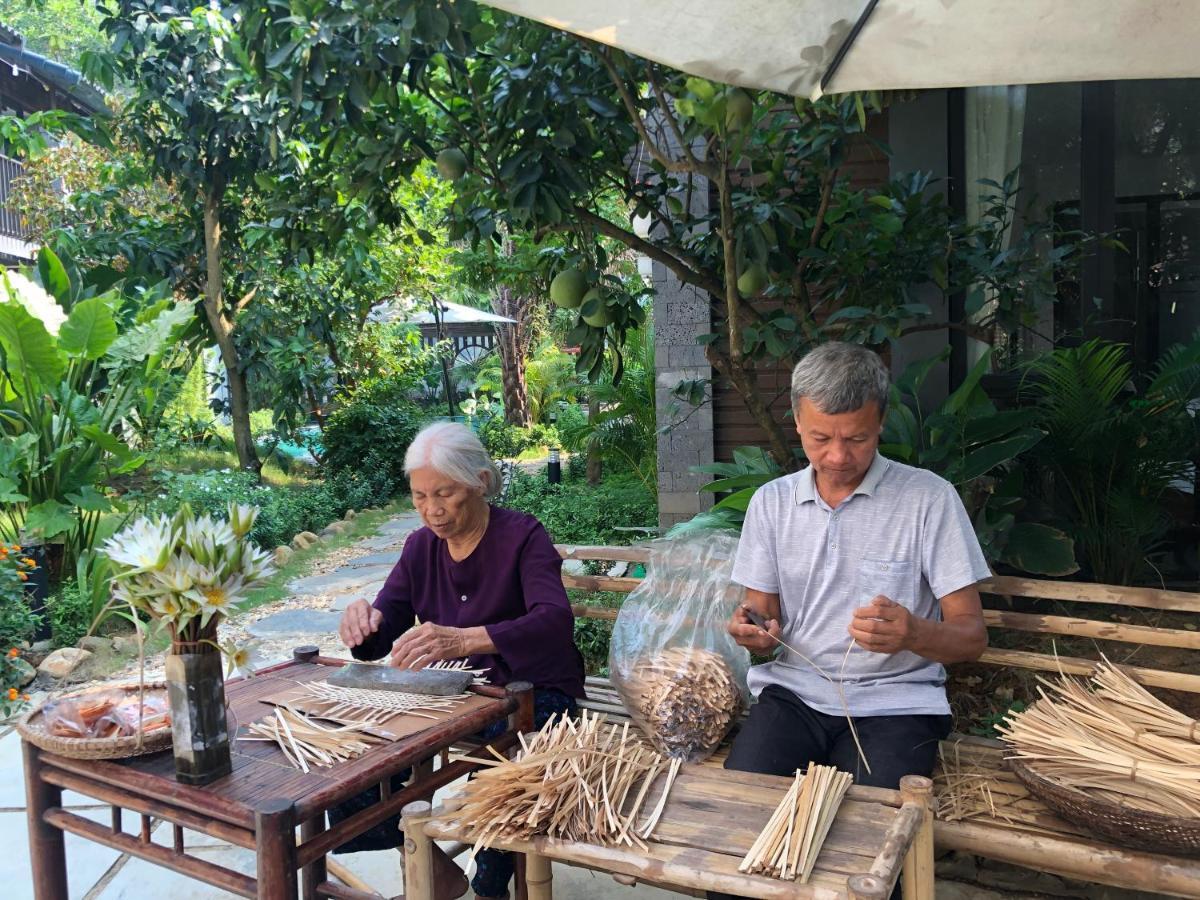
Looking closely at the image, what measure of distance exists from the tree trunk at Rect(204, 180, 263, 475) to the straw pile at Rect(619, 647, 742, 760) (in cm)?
685

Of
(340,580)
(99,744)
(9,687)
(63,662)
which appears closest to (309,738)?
(99,744)

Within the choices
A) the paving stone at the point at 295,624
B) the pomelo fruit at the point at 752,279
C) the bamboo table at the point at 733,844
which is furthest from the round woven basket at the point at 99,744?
the paving stone at the point at 295,624

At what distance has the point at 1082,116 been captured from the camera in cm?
459

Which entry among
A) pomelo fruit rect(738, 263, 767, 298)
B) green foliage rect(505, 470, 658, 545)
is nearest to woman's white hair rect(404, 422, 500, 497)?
pomelo fruit rect(738, 263, 767, 298)

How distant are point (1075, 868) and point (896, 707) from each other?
1.61 feet

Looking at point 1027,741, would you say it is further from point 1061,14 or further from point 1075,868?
point 1061,14

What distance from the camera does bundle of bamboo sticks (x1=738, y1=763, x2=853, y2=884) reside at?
1.53 m

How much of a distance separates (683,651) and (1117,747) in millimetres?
1045

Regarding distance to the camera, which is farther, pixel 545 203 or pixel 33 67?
pixel 33 67

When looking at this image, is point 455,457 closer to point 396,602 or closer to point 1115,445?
point 396,602

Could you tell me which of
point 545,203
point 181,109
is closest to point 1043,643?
point 545,203

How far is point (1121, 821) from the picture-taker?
1685mm

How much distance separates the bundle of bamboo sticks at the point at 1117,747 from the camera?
5.58 feet

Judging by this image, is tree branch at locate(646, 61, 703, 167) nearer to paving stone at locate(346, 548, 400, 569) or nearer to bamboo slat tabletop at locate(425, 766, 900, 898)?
bamboo slat tabletop at locate(425, 766, 900, 898)
